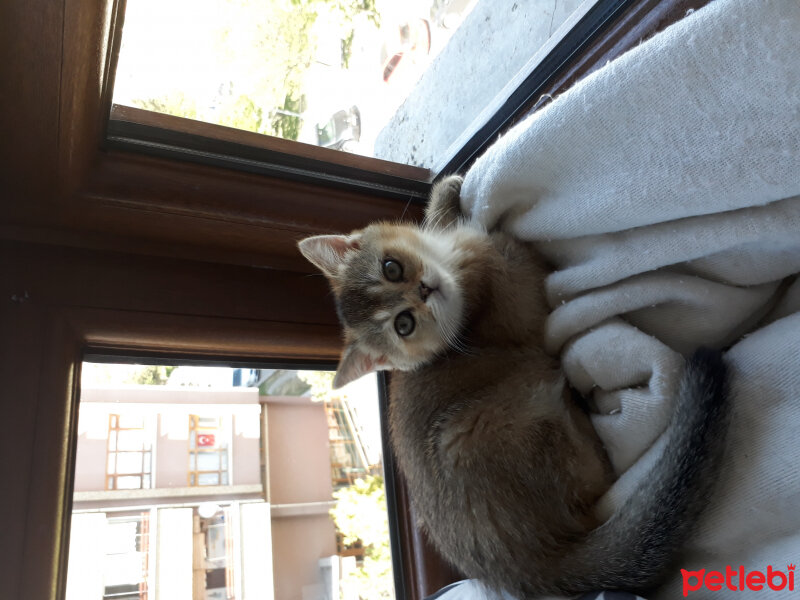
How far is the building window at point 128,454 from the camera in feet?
3.92

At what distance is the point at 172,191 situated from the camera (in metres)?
1.12

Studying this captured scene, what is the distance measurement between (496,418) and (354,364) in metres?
0.44

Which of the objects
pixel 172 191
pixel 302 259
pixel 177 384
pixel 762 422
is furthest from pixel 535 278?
pixel 177 384

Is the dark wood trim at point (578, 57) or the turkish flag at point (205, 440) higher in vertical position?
the dark wood trim at point (578, 57)

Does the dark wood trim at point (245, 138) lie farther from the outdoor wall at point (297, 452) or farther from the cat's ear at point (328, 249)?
the outdoor wall at point (297, 452)

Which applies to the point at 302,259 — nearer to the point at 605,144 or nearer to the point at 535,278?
the point at 535,278

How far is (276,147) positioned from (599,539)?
95 centimetres

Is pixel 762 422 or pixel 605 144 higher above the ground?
pixel 605 144

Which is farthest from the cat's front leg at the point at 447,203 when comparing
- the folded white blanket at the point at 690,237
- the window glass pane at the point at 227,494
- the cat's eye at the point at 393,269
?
the window glass pane at the point at 227,494

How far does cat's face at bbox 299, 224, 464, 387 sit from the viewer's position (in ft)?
4.06

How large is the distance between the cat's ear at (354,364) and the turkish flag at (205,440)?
0.94 feet

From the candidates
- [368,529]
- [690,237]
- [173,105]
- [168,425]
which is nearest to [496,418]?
[690,237]

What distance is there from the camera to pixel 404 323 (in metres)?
1.28

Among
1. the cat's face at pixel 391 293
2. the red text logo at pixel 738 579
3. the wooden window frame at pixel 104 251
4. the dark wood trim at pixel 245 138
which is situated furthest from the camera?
the cat's face at pixel 391 293
